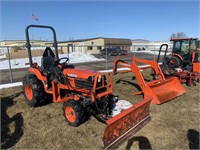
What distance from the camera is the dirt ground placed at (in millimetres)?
3855

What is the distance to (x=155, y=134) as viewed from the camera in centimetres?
423

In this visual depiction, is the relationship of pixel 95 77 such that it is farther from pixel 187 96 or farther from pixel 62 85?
pixel 187 96

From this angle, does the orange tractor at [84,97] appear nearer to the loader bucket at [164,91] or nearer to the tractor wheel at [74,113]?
the tractor wheel at [74,113]

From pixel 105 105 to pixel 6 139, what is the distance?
2.20m

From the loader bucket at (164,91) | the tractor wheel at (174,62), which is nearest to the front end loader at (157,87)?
the loader bucket at (164,91)

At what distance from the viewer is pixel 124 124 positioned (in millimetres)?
3984

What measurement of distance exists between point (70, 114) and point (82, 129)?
0.47 metres

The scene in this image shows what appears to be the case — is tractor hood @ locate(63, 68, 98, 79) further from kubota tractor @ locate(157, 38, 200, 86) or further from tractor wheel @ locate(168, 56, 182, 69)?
tractor wheel @ locate(168, 56, 182, 69)

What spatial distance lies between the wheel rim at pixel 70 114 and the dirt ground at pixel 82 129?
0.18 m

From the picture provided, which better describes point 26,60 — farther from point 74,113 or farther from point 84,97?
point 74,113

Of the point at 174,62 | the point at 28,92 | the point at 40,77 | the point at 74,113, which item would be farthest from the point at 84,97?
the point at 174,62

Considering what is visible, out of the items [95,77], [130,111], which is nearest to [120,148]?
[130,111]

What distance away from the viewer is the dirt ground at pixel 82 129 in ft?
12.6

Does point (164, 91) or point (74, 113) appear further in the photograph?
point (164, 91)
